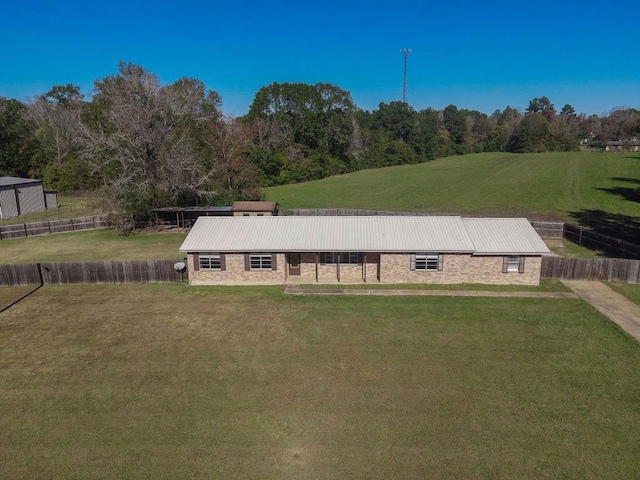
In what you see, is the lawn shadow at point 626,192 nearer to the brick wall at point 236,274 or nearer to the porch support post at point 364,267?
the porch support post at point 364,267

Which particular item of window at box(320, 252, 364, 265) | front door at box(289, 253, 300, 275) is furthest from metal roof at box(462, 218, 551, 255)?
front door at box(289, 253, 300, 275)

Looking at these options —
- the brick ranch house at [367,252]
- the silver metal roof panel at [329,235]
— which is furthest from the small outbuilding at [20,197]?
the brick ranch house at [367,252]

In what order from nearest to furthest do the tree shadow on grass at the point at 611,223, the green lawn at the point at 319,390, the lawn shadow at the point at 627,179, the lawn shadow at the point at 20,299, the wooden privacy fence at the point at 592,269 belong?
the green lawn at the point at 319,390
the lawn shadow at the point at 20,299
the wooden privacy fence at the point at 592,269
the tree shadow on grass at the point at 611,223
the lawn shadow at the point at 627,179

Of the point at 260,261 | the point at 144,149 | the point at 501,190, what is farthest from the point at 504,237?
the point at 501,190

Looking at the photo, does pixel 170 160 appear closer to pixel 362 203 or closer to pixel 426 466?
pixel 362 203

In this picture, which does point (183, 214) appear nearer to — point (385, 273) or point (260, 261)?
point (260, 261)

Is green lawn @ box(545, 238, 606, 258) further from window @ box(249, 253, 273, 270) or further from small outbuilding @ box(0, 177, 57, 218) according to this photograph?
small outbuilding @ box(0, 177, 57, 218)
